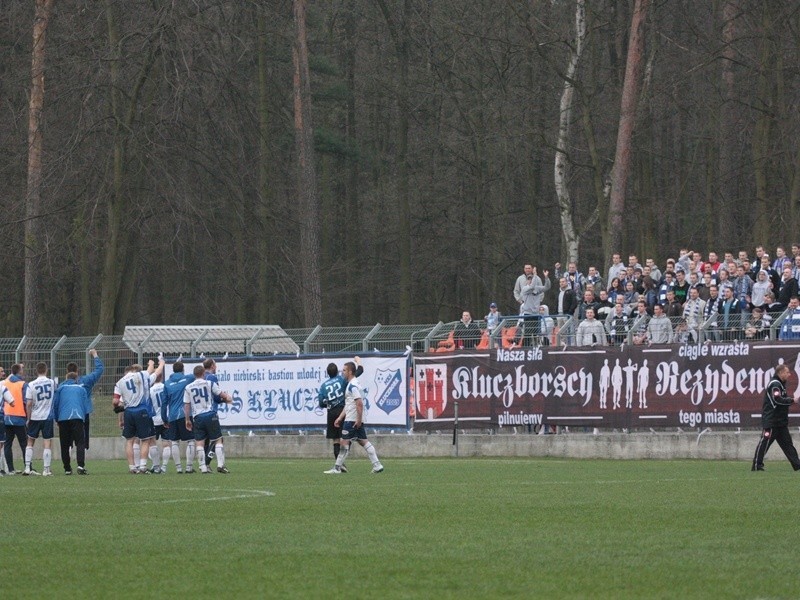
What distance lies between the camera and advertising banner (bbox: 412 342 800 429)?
1004 inches

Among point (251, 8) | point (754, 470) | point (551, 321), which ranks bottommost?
point (754, 470)

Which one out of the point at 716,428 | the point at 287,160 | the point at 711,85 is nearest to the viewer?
the point at 716,428

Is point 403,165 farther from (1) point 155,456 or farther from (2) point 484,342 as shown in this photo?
(1) point 155,456

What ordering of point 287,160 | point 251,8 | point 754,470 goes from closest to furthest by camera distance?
point 754,470
point 251,8
point 287,160

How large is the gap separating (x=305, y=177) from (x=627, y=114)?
973 centimetres

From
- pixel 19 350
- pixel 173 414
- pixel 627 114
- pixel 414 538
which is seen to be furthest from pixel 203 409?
pixel 627 114

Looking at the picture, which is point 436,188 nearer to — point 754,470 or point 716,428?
point 716,428

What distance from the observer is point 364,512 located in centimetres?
1415

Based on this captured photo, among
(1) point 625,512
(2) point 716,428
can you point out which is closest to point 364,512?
(1) point 625,512

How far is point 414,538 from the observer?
1147 cm

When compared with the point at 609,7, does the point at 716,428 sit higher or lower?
lower

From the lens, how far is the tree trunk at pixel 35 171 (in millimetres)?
37312

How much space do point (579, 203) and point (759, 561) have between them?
45.8 meters

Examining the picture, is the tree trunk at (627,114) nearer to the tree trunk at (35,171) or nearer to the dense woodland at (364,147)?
the dense woodland at (364,147)
